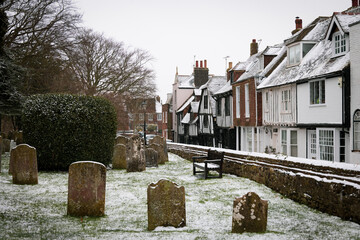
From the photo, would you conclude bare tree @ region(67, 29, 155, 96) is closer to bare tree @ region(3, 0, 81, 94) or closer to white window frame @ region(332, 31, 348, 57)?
bare tree @ region(3, 0, 81, 94)

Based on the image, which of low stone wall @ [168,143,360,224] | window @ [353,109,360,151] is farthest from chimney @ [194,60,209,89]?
low stone wall @ [168,143,360,224]

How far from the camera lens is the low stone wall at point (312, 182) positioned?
8.48 meters

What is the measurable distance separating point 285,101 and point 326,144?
506cm

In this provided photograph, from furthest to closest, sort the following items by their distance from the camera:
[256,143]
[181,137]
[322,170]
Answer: [181,137], [256,143], [322,170]

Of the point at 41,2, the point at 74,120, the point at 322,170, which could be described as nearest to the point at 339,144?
the point at 322,170

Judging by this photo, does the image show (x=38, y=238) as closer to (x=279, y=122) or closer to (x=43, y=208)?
(x=43, y=208)

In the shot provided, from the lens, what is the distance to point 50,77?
29.9 meters

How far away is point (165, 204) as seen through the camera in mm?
7672

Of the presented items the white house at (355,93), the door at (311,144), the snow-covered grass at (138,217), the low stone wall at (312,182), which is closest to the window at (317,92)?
the door at (311,144)

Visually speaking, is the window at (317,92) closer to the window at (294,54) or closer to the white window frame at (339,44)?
the white window frame at (339,44)

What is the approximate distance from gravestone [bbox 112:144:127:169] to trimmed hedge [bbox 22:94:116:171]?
1208mm

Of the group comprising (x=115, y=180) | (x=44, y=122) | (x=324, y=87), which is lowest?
(x=115, y=180)

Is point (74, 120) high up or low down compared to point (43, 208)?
up

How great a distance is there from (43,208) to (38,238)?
2.74 metres
